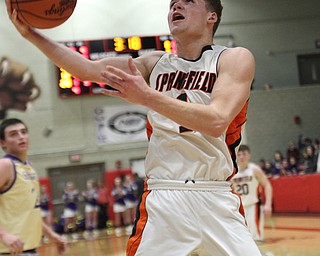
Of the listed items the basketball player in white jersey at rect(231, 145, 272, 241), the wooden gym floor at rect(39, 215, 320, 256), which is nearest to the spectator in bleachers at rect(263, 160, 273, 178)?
the wooden gym floor at rect(39, 215, 320, 256)

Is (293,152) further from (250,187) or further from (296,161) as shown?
(250,187)

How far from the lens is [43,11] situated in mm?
3109

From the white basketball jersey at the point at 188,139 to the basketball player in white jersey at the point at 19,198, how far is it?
1851mm

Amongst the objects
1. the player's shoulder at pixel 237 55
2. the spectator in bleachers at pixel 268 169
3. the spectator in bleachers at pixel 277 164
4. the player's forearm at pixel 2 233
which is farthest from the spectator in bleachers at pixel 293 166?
the player's shoulder at pixel 237 55

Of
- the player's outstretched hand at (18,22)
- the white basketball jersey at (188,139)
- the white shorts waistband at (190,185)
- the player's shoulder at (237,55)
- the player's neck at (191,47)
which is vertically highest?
the player's outstretched hand at (18,22)

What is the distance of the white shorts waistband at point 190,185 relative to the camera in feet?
9.32

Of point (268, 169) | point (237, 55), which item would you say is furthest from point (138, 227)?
point (268, 169)

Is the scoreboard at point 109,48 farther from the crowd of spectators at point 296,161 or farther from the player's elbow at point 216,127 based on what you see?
the player's elbow at point 216,127

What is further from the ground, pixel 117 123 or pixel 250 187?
pixel 117 123

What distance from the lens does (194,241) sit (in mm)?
2768

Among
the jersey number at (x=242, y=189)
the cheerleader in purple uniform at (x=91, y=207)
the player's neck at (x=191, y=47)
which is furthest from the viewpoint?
the cheerleader in purple uniform at (x=91, y=207)

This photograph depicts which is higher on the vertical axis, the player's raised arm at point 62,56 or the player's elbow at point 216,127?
the player's raised arm at point 62,56

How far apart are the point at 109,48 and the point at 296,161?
610cm

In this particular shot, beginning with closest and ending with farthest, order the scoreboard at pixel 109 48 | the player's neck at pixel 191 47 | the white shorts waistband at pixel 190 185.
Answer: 1. the white shorts waistband at pixel 190 185
2. the player's neck at pixel 191 47
3. the scoreboard at pixel 109 48
